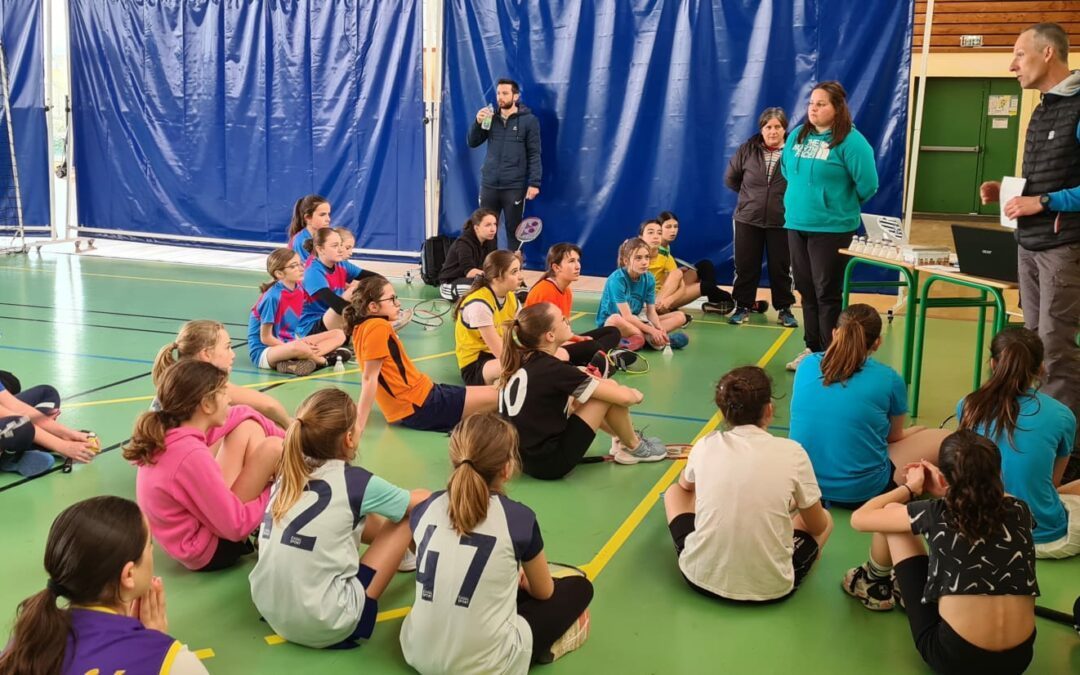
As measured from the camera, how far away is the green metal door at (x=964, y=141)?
19.0 m

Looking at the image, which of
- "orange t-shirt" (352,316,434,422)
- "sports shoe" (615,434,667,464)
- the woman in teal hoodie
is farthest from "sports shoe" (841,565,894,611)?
the woman in teal hoodie

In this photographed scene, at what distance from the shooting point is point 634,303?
8148 mm

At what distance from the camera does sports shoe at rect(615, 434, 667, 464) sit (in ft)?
17.4

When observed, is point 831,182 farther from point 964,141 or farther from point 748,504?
point 964,141

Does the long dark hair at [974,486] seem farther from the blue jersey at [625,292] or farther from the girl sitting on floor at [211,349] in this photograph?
the blue jersey at [625,292]

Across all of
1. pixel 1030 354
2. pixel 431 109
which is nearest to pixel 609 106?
pixel 431 109

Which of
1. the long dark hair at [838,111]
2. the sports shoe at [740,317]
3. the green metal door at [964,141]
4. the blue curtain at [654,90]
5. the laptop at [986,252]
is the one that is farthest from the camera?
the green metal door at [964,141]

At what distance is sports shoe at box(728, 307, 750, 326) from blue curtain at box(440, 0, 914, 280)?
116 centimetres

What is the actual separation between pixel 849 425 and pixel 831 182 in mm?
2973

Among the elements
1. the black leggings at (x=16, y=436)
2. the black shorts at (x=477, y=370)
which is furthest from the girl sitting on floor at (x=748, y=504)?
the black leggings at (x=16, y=436)

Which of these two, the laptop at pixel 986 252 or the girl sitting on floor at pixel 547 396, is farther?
the laptop at pixel 986 252

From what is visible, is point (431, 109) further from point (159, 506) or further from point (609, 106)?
point (159, 506)

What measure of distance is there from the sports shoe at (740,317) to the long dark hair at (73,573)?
7594mm

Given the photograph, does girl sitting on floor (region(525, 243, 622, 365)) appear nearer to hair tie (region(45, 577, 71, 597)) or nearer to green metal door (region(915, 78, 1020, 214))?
hair tie (region(45, 577, 71, 597))
